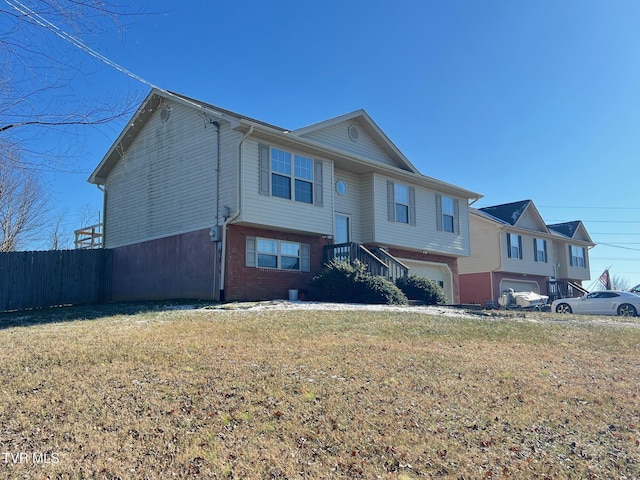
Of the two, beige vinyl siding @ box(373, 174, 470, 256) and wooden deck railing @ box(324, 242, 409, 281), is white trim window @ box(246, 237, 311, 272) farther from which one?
beige vinyl siding @ box(373, 174, 470, 256)

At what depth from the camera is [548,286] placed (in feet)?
108

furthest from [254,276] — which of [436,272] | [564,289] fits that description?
[564,289]

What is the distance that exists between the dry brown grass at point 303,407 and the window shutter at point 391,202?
36.7ft

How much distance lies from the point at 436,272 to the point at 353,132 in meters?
7.72

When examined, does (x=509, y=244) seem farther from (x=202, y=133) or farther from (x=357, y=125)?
(x=202, y=133)

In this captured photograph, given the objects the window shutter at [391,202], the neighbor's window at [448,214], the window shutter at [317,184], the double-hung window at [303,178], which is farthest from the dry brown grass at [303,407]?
the neighbor's window at [448,214]

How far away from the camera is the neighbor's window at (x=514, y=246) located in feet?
97.3

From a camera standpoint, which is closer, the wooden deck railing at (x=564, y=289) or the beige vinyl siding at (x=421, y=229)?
the beige vinyl siding at (x=421, y=229)

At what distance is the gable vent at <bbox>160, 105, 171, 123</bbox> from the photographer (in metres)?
18.1

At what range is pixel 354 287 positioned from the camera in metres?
15.6

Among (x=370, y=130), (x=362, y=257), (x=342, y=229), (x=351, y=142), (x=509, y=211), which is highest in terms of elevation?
(x=370, y=130)

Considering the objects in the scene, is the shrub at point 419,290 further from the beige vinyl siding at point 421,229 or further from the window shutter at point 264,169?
the window shutter at point 264,169

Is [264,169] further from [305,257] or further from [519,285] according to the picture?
[519,285]

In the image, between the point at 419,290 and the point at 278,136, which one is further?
the point at 419,290
